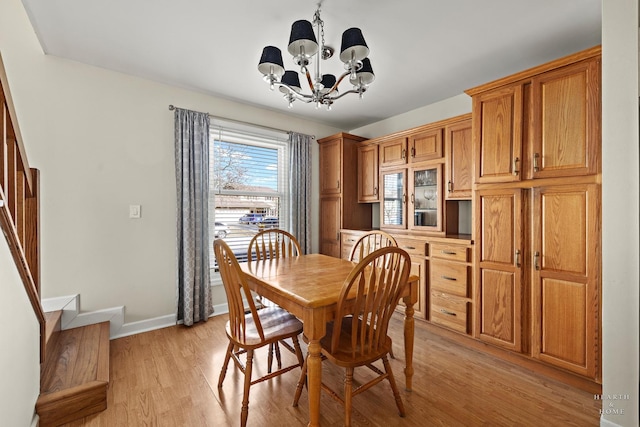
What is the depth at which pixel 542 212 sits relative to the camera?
2.05 metres

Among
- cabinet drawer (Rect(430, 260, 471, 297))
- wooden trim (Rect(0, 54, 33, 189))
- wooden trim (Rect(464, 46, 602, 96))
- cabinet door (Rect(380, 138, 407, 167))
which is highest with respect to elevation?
wooden trim (Rect(464, 46, 602, 96))

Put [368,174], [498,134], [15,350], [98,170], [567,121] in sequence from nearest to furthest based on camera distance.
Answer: [15,350], [567,121], [498,134], [98,170], [368,174]

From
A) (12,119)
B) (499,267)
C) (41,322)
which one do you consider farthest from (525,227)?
(41,322)

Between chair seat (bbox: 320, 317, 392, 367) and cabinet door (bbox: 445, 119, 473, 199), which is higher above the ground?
cabinet door (bbox: 445, 119, 473, 199)

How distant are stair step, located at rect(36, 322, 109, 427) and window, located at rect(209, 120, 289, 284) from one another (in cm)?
125

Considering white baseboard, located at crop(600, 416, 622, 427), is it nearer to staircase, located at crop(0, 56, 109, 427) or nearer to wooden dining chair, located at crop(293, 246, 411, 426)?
wooden dining chair, located at crop(293, 246, 411, 426)

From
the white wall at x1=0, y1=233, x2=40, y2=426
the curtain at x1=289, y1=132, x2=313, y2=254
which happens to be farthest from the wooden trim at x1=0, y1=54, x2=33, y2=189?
the curtain at x1=289, y1=132, x2=313, y2=254

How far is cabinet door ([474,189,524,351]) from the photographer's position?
7.08 feet

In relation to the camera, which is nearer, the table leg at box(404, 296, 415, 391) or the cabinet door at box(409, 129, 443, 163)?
the table leg at box(404, 296, 415, 391)

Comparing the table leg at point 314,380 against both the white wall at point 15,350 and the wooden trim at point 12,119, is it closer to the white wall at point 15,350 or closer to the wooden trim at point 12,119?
the white wall at point 15,350

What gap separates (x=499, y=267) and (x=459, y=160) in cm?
110

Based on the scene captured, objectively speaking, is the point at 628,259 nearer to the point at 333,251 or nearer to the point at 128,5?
the point at 333,251

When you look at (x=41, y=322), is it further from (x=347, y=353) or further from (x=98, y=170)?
(x=347, y=353)

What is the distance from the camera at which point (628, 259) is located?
4.77 feet
